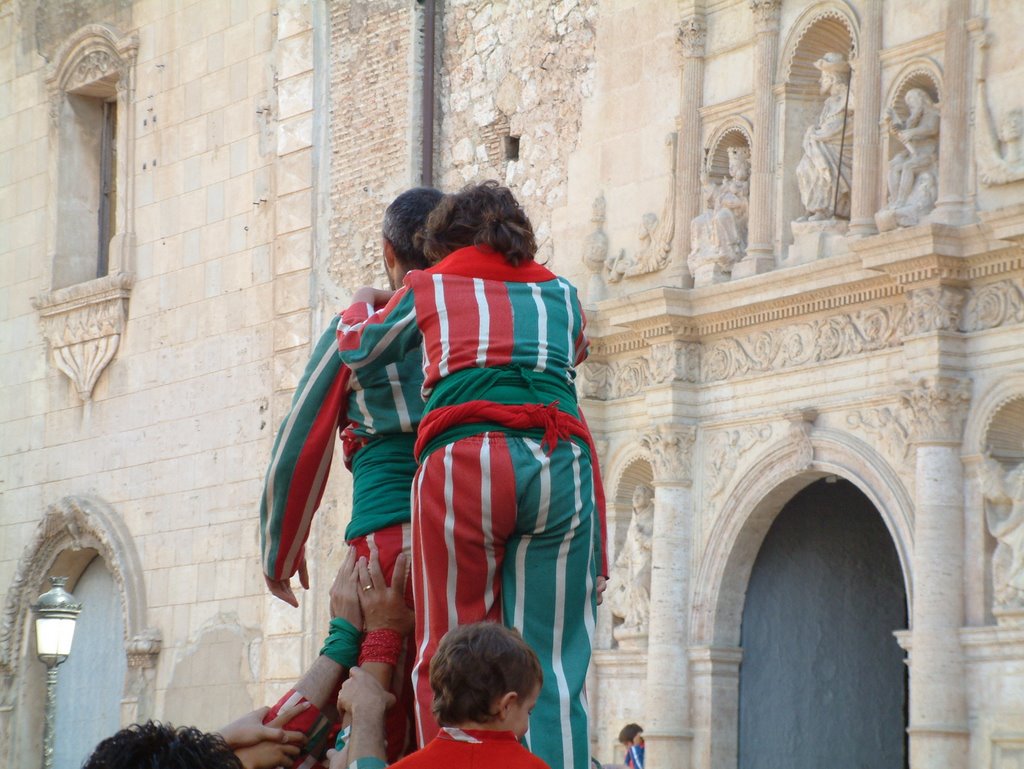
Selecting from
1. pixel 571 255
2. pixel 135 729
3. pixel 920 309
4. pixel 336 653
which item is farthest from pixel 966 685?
pixel 135 729

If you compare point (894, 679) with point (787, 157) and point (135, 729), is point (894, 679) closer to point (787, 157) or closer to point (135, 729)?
point (787, 157)

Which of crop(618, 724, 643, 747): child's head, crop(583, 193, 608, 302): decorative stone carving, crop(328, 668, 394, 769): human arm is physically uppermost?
crop(583, 193, 608, 302): decorative stone carving

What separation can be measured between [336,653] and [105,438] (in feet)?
43.7

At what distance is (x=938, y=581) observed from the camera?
10000 mm

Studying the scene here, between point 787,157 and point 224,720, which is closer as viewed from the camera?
point 787,157

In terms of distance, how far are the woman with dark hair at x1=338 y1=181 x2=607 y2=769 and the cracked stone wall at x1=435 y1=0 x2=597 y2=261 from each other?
8.89m

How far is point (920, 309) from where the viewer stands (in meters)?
10.2

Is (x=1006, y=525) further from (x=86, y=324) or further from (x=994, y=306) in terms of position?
(x=86, y=324)

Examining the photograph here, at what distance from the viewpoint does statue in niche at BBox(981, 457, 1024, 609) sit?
32.0 ft

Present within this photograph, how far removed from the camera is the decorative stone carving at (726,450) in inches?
456

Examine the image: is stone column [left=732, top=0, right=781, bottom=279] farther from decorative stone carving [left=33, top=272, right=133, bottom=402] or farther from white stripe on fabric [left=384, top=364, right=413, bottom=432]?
white stripe on fabric [left=384, top=364, right=413, bottom=432]

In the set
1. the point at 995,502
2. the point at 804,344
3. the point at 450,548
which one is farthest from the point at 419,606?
the point at 804,344

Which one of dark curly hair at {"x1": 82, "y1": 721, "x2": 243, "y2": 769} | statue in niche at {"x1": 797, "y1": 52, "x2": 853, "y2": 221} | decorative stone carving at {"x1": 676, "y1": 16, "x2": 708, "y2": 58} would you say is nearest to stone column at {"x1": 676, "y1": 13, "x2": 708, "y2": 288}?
decorative stone carving at {"x1": 676, "y1": 16, "x2": 708, "y2": 58}

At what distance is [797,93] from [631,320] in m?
1.70
